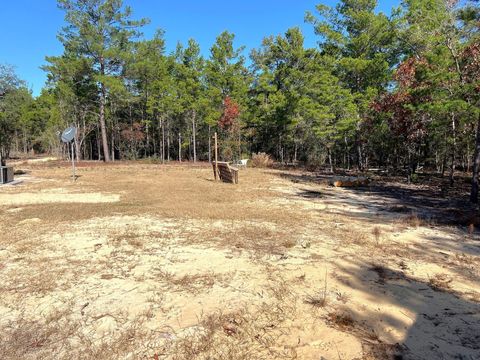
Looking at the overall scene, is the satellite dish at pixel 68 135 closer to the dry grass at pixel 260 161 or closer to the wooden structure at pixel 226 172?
the wooden structure at pixel 226 172

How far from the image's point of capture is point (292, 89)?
1029 inches

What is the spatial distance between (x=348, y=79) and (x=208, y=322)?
914 inches

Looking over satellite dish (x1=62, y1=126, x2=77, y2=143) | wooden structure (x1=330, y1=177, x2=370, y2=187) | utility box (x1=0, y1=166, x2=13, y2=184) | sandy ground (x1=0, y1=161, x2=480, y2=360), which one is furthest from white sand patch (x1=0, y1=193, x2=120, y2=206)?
wooden structure (x1=330, y1=177, x2=370, y2=187)

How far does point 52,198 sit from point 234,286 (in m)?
7.78

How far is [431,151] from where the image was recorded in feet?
67.9

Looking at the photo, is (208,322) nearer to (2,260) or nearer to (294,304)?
(294,304)

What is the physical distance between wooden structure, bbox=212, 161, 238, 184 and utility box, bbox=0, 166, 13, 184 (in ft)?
24.9

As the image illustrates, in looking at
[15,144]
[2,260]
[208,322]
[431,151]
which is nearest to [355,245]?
[208,322]

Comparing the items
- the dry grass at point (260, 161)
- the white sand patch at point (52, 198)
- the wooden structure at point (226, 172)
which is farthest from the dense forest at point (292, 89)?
the white sand patch at point (52, 198)

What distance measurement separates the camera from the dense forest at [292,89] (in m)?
15.1

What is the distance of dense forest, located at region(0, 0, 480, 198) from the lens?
49.4ft

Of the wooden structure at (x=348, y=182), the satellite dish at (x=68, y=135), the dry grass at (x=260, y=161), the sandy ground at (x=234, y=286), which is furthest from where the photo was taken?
the dry grass at (x=260, y=161)

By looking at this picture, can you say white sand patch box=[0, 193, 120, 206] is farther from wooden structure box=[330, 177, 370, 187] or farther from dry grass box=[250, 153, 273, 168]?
dry grass box=[250, 153, 273, 168]

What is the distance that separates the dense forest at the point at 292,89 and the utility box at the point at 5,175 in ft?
42.5
